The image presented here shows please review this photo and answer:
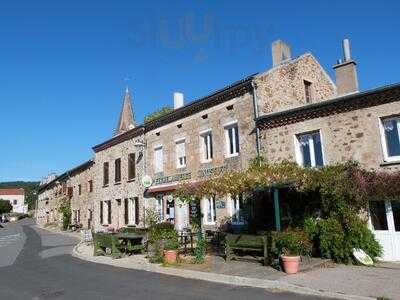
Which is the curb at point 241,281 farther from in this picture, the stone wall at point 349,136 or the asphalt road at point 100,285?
the stone wall at point 349,136

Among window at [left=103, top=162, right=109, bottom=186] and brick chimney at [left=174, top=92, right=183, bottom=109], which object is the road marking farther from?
brick chimney at [left=174, top=92, right=183, bottom=109]

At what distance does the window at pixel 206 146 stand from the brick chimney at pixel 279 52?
15.3 ft

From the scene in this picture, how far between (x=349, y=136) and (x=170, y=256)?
23.4 feet

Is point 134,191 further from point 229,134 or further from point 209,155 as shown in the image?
point 229,134

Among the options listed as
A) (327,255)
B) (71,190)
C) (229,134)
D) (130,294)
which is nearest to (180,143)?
(229,134)

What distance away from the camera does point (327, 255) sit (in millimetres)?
12289

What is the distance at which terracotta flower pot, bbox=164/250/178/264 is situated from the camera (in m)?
13.3

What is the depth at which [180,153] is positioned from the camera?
20922 millimetres

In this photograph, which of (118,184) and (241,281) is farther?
(118,184)

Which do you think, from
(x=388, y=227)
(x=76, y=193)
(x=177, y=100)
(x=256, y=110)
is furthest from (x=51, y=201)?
(x=388, y=227)

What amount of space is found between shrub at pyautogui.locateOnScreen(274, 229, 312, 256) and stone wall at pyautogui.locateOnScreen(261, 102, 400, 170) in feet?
10.4

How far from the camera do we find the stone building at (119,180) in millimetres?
24172

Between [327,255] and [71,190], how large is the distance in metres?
30.2

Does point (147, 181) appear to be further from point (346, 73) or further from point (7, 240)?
point (7, 240)
